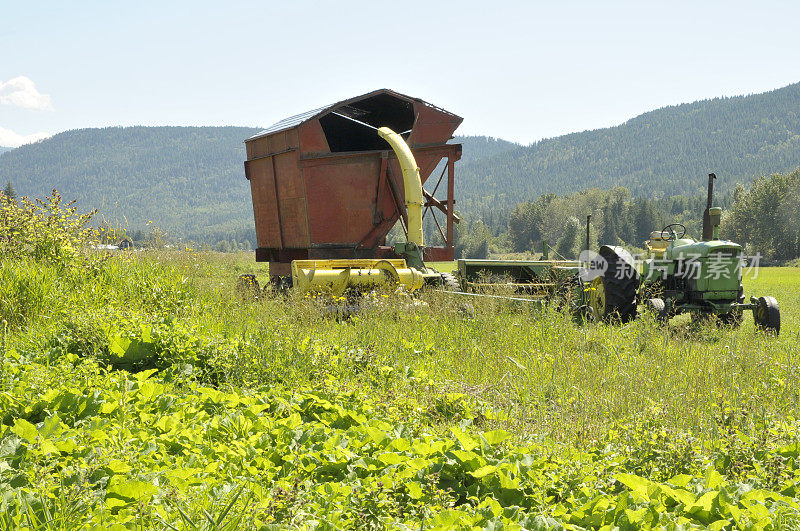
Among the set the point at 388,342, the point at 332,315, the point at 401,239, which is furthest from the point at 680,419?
the point at 401,239

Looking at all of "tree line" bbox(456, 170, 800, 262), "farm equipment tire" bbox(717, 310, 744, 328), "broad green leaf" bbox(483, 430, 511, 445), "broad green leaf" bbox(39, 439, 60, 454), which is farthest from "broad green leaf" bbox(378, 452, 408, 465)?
"tree line" bbox(456, 170, 800, 262)

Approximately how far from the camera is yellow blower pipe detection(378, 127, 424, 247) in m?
10.2

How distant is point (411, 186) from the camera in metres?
10.2

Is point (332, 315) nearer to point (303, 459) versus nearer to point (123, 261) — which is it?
point (123, 261)

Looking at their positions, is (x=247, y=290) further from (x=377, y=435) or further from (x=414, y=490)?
(x=414, y=490)

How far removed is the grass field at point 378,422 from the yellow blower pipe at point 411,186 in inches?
146

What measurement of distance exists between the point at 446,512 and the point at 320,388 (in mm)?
2160

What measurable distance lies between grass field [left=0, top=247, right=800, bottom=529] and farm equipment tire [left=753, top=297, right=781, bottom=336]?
112 cm

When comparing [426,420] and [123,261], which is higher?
[123,261]

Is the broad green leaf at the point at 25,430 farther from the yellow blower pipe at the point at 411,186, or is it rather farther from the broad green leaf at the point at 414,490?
the yellow blower pipe at the point at 411,186

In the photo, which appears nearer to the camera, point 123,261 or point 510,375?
point 510,375

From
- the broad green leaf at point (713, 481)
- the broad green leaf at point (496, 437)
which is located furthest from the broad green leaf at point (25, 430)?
the broad green leaf at point (713, 481)

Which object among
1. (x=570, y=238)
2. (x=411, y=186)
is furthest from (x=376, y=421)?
(x=570, y=238)

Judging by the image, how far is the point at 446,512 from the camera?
2295 mm
